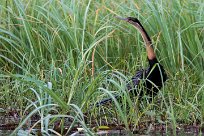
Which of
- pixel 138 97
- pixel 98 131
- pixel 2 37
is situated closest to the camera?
pixel 98 131

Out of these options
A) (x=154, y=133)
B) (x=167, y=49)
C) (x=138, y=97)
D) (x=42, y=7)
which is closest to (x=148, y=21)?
(x=167, y=49)

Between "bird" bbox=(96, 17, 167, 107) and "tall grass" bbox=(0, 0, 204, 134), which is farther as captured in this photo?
→ "tall grass" bbox=(0, 0, 204, 134)

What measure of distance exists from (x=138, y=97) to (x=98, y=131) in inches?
22.0

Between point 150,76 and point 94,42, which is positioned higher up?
point 94,42

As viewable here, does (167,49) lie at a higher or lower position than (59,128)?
higher

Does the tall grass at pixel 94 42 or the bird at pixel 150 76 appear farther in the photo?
the tall grass at pixel 94 42

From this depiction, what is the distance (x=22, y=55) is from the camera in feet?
22.1

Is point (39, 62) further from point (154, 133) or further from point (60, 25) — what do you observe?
point (154, 133)

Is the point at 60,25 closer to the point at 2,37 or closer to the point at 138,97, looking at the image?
the point at 2,37

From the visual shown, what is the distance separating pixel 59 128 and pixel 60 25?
1746mm

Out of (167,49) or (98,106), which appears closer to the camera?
(98,106)

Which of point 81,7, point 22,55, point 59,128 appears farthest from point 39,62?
point 59,128

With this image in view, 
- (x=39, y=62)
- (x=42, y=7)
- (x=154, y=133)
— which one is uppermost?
(x=42, y=7)

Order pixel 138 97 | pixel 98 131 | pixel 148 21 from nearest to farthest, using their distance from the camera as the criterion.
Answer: pixel 98 131 → pixel 138 97 → pixel 148 21
